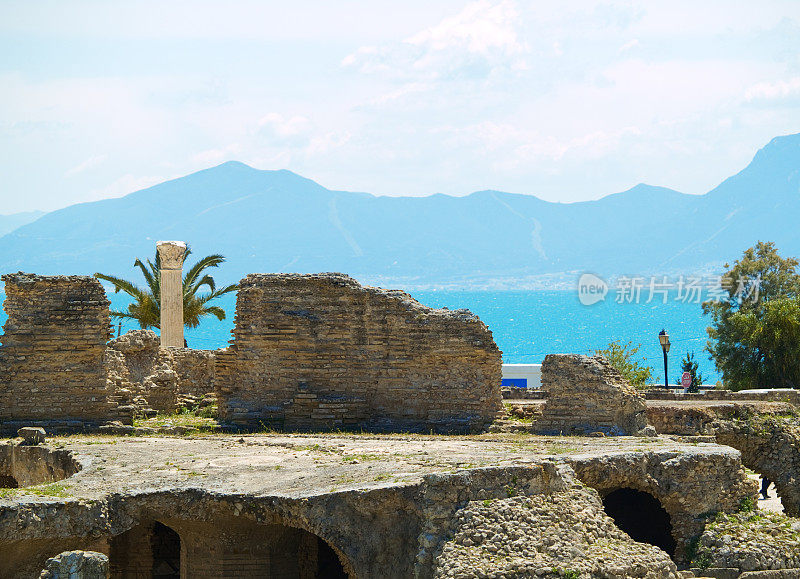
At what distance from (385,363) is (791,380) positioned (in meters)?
21.0

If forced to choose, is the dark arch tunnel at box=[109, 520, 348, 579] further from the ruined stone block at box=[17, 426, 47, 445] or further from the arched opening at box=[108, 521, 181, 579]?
the ruined stone block at box=[17, 426, 47, 445]

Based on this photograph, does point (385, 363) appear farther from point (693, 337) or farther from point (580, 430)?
point (693, 337)

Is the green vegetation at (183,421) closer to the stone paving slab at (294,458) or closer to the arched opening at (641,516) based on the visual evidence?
the stone paving slab at (294,458)

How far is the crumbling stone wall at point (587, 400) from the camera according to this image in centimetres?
2230

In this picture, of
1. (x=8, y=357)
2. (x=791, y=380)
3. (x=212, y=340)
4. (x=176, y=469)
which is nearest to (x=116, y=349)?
(x=8, y=357)

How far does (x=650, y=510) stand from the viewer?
68.8ft

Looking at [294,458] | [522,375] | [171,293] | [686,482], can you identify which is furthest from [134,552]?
[522,375]

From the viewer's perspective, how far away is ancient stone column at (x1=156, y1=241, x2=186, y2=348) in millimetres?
32469

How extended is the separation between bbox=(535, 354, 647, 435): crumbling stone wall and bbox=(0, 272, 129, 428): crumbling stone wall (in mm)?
8207

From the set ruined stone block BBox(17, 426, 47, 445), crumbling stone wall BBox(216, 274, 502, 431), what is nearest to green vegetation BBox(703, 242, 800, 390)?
crumbling stone wall BBox(216, 274, 502, 431)

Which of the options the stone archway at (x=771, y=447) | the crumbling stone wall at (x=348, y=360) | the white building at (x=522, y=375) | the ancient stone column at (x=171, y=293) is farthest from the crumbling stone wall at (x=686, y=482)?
the white building at (x=522, y=375)

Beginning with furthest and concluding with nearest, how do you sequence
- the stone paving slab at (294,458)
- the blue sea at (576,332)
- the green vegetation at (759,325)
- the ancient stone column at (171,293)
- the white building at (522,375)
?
the blue sea at (576,332) → the white building at (522,375) → the green vegetation at (759,325) → the ancient stone column at (171,293) → the stone paving slab at (294,458)

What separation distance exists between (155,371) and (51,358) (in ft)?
10.2

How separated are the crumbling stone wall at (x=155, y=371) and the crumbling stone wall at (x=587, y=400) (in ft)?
26.6
